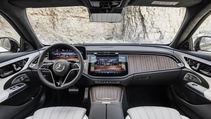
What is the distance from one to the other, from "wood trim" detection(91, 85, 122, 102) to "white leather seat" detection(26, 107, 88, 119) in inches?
19.6

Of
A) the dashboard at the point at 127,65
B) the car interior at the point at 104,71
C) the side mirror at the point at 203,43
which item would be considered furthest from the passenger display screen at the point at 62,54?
the side mirror at the point at 203,43

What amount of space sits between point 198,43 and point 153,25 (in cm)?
100

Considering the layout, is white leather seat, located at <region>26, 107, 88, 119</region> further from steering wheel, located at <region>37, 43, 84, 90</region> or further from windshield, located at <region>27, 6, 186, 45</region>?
windshield, located at <region>27, 6, 186, 45</region>

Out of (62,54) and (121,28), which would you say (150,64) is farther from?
(62,54)

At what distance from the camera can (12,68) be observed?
1.91m

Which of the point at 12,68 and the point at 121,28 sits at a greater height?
the point at 121,28

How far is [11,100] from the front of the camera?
1.85m

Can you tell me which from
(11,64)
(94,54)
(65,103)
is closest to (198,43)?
(94,54)

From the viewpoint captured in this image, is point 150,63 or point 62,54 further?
point 150,63

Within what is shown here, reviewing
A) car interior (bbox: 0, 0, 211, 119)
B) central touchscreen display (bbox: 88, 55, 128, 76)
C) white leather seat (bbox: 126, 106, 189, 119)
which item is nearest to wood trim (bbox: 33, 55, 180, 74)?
car interior (bbox: 0, 0, 211, 119)

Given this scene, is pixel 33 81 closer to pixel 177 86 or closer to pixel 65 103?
pixel 65 103

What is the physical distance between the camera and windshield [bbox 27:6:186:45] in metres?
2.54

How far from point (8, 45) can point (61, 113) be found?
145 centimetres

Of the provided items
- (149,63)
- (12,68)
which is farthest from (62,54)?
(149,63)
